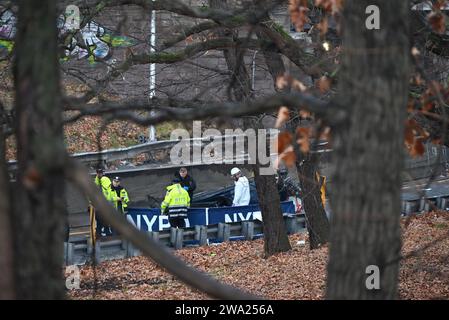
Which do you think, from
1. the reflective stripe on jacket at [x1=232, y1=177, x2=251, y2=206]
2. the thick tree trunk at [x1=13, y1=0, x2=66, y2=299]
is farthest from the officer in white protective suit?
the thick tree trunk at [x1=13, y1=0, x2=66, y2=299]

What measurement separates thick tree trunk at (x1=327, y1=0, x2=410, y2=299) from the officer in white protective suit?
19.6 metres

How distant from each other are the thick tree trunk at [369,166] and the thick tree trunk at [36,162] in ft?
5.86

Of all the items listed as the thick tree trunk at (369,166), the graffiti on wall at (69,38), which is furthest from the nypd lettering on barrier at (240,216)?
the thick tree trunk at (369,166)

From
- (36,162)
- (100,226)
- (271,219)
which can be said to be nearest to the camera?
(36,162)

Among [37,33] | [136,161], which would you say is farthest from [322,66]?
[136,161]

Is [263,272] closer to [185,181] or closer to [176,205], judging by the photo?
[176,205]

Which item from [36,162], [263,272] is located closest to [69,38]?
[263,272]

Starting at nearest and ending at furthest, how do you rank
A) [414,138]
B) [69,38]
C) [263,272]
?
1. [414,138]
2. [69,38]
3. [263,272]

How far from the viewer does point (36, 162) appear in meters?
5.13

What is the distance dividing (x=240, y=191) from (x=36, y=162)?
20311mm

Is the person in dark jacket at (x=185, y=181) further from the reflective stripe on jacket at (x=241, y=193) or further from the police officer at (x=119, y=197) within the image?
the police officer at (x=119, y=197)

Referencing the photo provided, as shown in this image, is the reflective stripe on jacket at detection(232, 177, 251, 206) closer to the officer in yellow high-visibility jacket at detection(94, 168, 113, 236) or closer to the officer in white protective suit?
the officer in white protective suit

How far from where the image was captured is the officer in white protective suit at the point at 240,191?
83.2 ft

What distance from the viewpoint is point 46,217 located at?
206 inches
